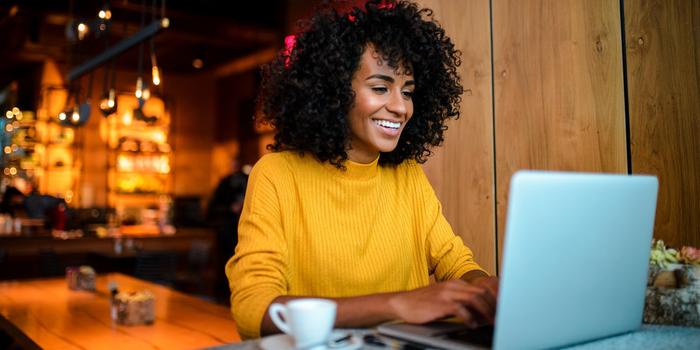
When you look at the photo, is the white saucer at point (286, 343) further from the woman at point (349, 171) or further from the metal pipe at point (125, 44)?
the metal pipe at point (125, 44)

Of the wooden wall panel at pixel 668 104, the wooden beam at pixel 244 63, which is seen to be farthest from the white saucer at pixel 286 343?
the wooden beam at pixel 244 63

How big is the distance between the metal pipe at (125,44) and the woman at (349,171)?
7.80 feet

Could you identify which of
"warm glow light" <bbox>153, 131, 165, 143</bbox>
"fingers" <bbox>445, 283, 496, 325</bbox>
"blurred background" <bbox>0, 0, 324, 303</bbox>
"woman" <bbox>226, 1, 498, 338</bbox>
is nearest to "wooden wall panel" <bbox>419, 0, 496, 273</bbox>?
"woman" <bbox>226, 1, 498, 338</bbox>

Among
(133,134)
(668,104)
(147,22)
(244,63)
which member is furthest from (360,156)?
(133,134)

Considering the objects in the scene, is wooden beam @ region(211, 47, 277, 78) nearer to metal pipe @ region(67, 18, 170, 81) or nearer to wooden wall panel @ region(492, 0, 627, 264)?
metal pipe @ region(67, 18, 170, 81)

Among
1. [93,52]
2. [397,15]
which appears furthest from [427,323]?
[93,52]

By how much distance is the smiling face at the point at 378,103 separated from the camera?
5.15 feet

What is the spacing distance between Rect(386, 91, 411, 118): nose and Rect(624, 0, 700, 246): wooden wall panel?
817 mm

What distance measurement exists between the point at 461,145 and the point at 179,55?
8.12 metres

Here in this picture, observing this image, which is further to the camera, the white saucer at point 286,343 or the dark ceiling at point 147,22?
the dark ceiling at point 147,22

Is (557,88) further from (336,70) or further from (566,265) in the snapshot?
(566,265)

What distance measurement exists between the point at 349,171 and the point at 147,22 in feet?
22.6

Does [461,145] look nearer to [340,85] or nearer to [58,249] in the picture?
[340,85]

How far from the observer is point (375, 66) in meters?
1.60
